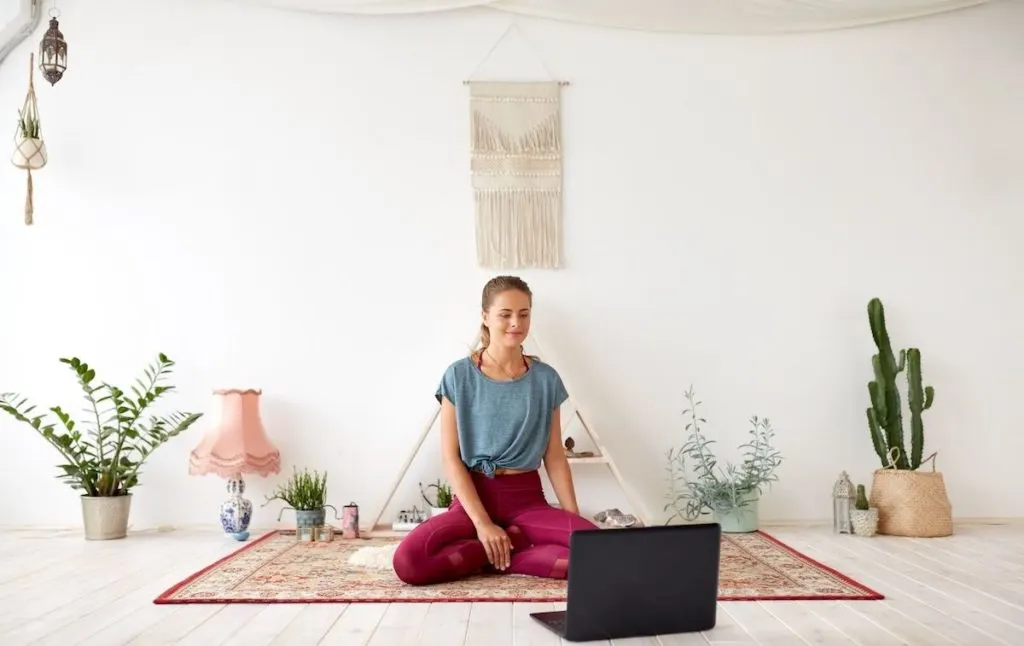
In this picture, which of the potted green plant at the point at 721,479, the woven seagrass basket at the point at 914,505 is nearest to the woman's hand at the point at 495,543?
the potted green plant at the point at 721,479

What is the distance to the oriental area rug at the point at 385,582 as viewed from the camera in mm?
2943

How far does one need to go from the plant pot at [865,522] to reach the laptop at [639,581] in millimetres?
2120

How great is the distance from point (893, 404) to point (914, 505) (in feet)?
1.53

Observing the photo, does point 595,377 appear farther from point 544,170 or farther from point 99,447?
point 99,447

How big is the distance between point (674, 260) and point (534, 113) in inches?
36.9

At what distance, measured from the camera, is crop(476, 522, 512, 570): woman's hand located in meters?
3.15

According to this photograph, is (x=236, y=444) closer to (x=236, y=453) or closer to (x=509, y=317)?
(x=236, y=453)

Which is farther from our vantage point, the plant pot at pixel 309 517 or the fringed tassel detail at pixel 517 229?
the fringed tassel detail at pixel 517 229

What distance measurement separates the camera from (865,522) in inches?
172

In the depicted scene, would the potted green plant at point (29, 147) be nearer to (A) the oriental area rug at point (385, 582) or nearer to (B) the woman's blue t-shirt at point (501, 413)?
(A) the oriental area rug at point (385, 582)

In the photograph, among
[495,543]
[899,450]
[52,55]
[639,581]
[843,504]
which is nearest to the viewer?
[639,581]

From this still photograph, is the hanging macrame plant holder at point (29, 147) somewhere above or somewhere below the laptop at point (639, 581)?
above

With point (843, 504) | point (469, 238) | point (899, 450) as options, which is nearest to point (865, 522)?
point (843, 504)

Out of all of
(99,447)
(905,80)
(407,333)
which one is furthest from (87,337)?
(905,80)
